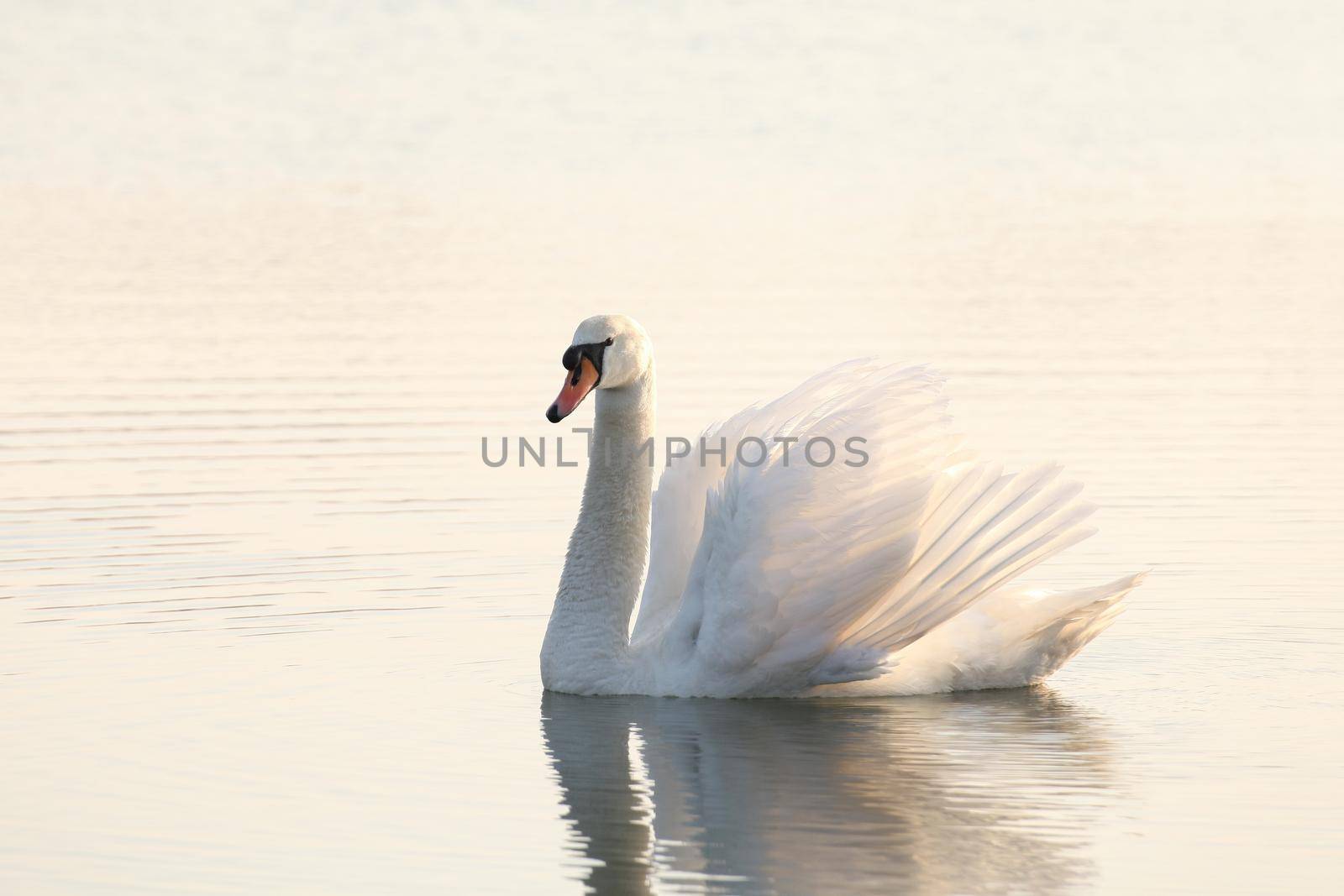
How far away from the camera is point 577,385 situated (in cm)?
1013

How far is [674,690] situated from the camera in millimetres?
10133

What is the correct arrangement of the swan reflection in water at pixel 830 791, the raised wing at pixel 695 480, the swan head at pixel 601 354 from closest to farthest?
the swan reflection in water at pixel 830 791
the swan head at pixel 601 354
the raised wing at pixel 695 480

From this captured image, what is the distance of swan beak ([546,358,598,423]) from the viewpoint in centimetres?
1001

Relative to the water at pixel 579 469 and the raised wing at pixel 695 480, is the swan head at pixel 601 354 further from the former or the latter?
the water at pixel 579 469

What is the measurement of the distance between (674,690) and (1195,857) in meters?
3.04

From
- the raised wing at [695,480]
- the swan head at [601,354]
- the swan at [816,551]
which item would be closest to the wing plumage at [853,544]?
the swan at [816,551]

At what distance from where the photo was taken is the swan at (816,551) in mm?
9695

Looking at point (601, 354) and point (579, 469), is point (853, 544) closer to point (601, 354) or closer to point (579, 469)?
point (601, 354)

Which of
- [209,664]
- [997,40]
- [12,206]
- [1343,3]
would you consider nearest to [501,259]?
[12,206]

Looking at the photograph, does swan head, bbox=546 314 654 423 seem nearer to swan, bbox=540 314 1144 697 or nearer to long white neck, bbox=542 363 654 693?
swan, bbox=540 314 1144 697

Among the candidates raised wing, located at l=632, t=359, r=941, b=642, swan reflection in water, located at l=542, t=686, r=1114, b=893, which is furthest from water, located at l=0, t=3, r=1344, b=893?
raised wing, located at l=632, t=359, r=941, b=642

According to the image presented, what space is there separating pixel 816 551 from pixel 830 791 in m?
1.34

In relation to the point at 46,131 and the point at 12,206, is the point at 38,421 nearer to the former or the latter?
the point at 12,206

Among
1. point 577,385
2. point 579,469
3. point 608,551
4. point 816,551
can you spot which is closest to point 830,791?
point 816,551
